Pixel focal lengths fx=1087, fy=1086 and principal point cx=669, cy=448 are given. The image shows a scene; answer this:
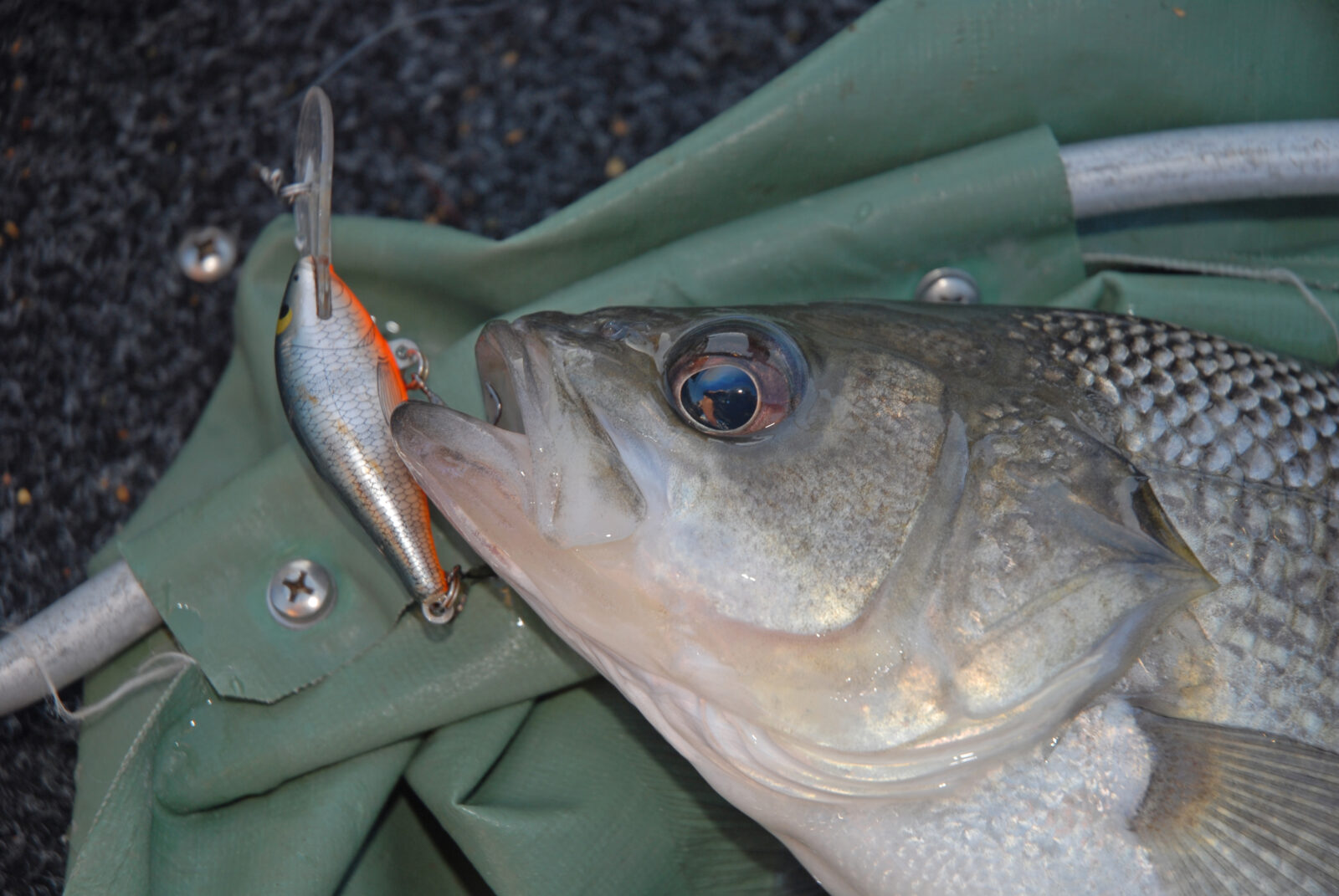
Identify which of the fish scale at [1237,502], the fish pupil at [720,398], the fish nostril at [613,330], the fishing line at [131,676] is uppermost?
the fish nostril at [613,330]

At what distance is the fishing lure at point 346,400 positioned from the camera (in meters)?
1.12

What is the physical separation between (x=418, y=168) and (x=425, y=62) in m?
0.18

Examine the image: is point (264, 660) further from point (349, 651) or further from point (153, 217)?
point (153, 217)

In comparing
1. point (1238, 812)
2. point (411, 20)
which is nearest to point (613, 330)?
point (1238, 812)

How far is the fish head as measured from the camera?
94cm

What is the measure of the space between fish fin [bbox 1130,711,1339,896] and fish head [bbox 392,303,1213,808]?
103mm

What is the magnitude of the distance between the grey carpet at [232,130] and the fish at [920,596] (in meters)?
0.82

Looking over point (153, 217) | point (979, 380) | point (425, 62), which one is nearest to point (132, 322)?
point (153, 217)

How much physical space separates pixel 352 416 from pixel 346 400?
0.02 metres

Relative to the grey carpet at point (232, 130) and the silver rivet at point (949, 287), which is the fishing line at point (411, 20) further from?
the silver rivet at point (949, 287)

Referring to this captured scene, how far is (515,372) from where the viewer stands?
99 cm

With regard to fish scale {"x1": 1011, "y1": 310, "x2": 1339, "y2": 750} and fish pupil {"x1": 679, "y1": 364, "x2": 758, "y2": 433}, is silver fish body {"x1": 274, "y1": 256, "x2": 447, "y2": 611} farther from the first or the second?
fish scale {"x1": 1011, "y1": 310, "x2": 1339, "y2": 750}

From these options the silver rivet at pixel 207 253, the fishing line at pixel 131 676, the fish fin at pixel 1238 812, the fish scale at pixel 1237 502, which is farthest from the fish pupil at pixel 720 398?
the silver rivet at pixel 207 253

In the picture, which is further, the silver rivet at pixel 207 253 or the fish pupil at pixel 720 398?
the silver rivet at pixel 207 253
